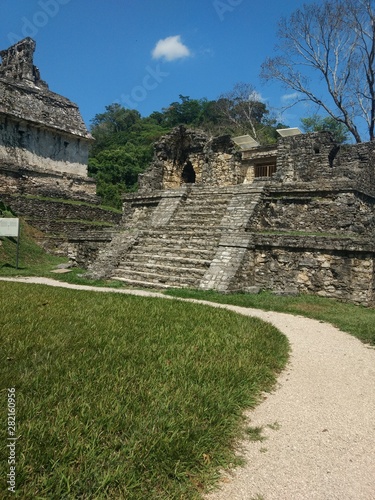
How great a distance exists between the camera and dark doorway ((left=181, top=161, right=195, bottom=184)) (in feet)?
69.0

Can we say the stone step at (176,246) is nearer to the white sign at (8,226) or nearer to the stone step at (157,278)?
the stone step at (157,278)

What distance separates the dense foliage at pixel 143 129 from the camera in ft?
125

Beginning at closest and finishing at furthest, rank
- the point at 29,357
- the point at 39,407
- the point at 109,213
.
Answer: the point at 39,407 → the point at 29,357 → the point at 109,213

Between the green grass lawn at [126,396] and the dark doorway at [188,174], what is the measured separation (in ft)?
52.9

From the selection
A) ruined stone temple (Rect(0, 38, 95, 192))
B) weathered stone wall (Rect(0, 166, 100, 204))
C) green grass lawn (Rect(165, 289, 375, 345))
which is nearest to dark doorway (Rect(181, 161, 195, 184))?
weathered stone wall (Rect(0, 166, 100, 204))

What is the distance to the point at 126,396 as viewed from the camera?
3020mm

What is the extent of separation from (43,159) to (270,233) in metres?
18.5

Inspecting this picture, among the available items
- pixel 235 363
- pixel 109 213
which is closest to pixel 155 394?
pixel 235 363

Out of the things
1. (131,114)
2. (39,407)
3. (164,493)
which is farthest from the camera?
(131,114)

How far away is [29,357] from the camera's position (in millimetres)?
3625

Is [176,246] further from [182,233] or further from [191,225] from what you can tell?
[191,225]

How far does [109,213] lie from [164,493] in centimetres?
2112

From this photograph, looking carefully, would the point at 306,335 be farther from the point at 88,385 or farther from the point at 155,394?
the point at 88,385

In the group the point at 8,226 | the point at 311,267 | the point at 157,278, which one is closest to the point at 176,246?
the point at 157,278
